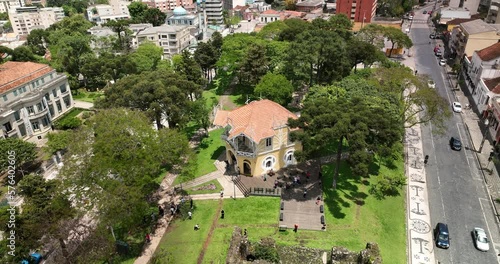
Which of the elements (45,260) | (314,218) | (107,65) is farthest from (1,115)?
(314,218)

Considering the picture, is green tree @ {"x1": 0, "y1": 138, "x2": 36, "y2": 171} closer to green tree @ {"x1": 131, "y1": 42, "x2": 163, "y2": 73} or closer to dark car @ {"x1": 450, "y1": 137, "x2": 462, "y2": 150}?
green tree @ {"x1": 131, "y1": 42, "x2": 163, "y2": 73}

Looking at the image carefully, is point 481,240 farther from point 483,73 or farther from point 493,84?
point 483,73

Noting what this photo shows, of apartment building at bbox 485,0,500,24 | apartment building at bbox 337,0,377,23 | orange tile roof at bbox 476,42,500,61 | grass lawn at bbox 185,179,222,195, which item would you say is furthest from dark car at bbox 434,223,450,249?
apartment building at bbox 337,0,377,23

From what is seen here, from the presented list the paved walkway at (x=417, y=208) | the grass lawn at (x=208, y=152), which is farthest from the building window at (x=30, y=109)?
the paved walkway at (x=417, y=208)

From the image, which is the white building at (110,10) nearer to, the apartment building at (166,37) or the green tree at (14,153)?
the apartment building at (166,37)

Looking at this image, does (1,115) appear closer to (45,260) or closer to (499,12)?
(45,260)
